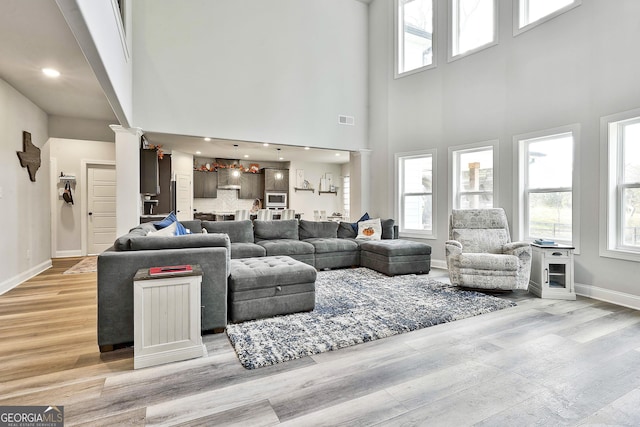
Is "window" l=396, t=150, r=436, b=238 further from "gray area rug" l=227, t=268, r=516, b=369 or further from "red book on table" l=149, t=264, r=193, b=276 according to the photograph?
"red book on table" l=149, t=264, r=193, b=276

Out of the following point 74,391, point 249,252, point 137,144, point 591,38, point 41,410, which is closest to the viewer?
point 41,410

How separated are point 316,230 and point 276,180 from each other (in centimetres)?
438

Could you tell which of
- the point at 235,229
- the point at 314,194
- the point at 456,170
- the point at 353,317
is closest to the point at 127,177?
the point at 235,229

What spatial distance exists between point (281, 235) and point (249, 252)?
881mm

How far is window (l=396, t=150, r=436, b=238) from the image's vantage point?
19.2ft

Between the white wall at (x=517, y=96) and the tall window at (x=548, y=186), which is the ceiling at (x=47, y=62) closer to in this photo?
the white wall at (x=517, y=96)

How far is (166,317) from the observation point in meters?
2.13

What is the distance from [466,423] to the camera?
1.55 metres

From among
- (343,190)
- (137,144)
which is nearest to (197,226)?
(137,144)

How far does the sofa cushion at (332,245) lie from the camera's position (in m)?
5.07

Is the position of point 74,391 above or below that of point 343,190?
below

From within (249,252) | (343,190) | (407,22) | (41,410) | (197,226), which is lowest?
(41,410)

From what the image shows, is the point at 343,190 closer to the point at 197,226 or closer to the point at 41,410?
the point at 197,226
